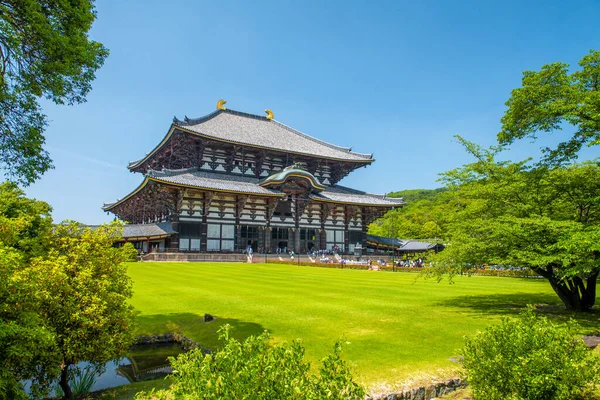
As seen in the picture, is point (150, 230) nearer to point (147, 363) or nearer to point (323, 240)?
point (323, 240)

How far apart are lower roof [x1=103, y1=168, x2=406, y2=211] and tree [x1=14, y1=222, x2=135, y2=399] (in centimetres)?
3136

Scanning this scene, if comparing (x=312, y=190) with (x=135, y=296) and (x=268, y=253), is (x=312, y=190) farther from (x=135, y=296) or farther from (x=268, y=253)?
(x=135, y=296)

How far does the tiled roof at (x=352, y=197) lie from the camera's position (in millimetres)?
49625

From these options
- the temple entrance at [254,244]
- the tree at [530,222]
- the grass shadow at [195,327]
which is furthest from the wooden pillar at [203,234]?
the tree at [530,222]

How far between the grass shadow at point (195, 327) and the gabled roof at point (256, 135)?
107ft

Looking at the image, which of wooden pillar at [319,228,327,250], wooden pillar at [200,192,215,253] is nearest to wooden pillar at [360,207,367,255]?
wooden pillar at [319,228,327,250]

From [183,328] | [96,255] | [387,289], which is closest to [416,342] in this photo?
[183,328]

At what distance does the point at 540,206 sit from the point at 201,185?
104 feet

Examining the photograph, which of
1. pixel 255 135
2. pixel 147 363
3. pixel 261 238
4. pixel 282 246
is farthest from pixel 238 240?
pixel 147 363

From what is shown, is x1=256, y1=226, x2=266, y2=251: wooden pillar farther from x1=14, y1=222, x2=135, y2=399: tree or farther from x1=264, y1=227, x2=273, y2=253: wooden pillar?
x1=14, y1=222, x2=135, y2=399: tree

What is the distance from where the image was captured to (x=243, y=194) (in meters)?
42.9

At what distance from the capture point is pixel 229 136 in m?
47.4

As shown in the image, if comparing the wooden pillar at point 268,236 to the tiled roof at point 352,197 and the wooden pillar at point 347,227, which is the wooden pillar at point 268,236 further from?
the wooden pillar at point 347,227

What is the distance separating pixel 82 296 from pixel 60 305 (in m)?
0.33
